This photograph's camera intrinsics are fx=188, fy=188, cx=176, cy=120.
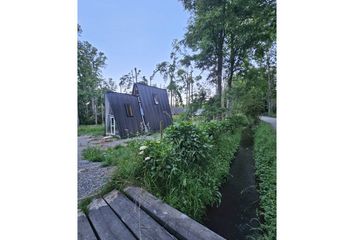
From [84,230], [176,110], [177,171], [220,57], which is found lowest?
[84,230]

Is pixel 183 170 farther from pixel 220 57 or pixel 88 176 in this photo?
pixel 220 57

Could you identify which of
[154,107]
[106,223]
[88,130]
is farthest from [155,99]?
[106,223]

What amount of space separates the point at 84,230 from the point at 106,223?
10 cm

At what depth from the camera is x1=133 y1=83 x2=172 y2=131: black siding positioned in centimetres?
132

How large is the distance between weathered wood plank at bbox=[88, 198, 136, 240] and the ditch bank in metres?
0.53

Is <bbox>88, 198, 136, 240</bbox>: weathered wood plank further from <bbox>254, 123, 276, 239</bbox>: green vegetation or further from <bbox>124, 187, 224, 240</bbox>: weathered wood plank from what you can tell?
<bbox>254, 123, 276, 239</bbox>: green vegetation

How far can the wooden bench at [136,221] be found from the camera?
2.67ft

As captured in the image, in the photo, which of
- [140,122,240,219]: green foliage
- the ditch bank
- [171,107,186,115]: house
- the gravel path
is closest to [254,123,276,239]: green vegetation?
the ditch bank

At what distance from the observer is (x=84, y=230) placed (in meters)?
0.85

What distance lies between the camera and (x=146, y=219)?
92 cm

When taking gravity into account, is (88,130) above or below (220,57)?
below
